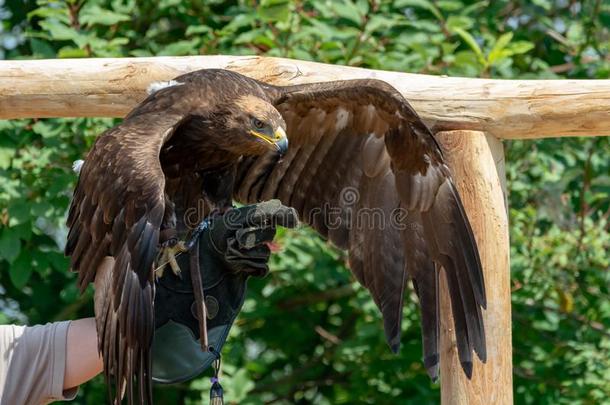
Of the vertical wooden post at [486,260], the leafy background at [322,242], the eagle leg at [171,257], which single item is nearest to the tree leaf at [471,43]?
the leafy background at [322,242]

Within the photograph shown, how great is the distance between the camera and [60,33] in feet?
17.7

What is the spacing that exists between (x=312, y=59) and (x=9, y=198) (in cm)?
147

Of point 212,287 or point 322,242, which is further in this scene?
point 322,242

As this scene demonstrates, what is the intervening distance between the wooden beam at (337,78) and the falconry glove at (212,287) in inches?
29.4

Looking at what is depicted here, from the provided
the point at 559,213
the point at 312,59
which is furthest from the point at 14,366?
the point at 559,213

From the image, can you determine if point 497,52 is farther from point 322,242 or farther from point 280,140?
point 280,140

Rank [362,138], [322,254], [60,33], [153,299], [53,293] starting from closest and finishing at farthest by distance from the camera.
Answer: [153,299] → [362,138] → [60,33] → [322,254] → [53,293]

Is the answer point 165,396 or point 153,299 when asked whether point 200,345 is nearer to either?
point 153,299

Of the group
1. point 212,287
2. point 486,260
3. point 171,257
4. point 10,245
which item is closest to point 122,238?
point 171,257

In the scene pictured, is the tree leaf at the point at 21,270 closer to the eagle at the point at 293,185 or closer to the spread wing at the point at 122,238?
the eagle at the point at 293,185

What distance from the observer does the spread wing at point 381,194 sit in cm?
425

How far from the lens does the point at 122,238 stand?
3.71m

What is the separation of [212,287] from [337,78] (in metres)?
1.01

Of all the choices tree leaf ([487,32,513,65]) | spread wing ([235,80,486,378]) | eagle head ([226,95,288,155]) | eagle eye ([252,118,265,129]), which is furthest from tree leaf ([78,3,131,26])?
tree leaf ([487,32,513,65])
